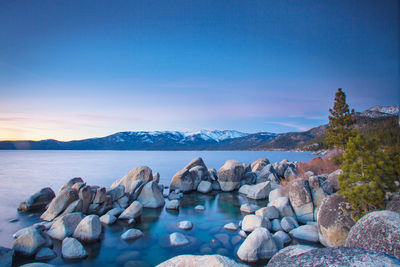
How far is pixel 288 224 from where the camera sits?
14.3 metres

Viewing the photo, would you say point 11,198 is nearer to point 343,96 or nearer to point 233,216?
point 233,216

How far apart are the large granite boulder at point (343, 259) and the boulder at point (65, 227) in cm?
1386

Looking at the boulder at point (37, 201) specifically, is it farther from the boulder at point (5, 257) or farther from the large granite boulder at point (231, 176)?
the large granite boulder at point (231, 176)

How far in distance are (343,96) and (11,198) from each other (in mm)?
43009

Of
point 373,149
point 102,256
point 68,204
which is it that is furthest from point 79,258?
point 373,149

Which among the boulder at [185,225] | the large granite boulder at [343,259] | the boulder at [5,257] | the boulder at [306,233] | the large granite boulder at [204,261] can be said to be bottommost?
the boulder at [185,225]

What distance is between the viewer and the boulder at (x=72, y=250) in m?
11.2

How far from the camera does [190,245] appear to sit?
12.6m

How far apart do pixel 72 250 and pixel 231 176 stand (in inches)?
780

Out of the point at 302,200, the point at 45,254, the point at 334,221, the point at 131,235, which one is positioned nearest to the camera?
the point at 45,254

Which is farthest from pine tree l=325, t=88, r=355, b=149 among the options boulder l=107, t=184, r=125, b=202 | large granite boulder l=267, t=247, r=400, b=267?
large granite boulder l=267, t=247, r=400, b=267

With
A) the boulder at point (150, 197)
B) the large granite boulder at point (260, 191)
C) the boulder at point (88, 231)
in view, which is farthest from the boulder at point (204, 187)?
the boulder at point (88, 231)

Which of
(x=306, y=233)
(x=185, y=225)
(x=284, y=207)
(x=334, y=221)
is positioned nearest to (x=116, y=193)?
(x=185, y=225)

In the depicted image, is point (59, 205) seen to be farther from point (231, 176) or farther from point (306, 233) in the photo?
point (231, 176)
